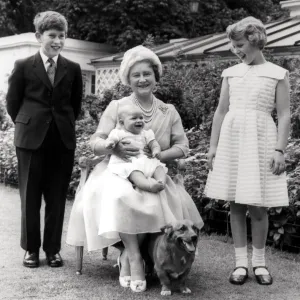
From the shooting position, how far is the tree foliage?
2411 centimetres

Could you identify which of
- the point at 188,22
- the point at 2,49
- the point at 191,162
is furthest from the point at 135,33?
the point at 191,162

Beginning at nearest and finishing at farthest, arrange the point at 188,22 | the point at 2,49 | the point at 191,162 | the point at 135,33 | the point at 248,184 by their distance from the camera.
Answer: the point at 248,184, the point at 191,162, the point at 2,49, the point at 135,33, the point at 188,22

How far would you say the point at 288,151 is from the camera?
7.01 m

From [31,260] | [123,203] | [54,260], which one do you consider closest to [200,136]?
[54,260]

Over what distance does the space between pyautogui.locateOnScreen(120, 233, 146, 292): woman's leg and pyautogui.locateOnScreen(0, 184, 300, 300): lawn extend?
9cm

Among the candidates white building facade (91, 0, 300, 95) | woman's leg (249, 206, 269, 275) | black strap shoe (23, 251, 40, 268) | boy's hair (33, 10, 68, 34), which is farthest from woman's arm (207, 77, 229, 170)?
white building facade (91, 0, 300, 95)

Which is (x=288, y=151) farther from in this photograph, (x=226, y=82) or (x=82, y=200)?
(x=82, y=200)

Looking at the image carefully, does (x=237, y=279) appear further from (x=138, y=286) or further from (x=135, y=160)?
(x=135, y=160)

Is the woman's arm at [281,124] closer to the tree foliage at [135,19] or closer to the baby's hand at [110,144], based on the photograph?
the baby's hand at [110,144]

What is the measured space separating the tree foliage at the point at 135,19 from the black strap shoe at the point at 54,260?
18297 mm

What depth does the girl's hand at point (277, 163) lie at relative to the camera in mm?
4402

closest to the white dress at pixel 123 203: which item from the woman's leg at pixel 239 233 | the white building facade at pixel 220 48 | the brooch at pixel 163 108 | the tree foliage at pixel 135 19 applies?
the brooch at pixel 163 108

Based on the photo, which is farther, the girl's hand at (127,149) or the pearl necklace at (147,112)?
the pearl necklace at (147,112)

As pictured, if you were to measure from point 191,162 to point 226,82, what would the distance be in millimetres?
3031
